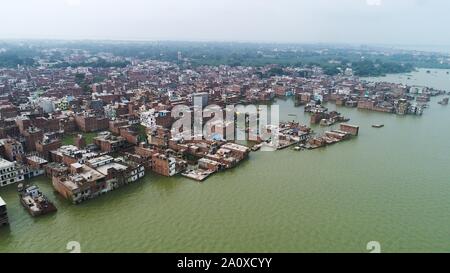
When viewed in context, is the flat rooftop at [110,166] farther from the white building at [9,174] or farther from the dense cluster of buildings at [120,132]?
the white building at [9,174]

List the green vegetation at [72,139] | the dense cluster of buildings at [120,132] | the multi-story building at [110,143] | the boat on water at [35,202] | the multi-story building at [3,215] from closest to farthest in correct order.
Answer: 1. the multi-story building at [3,215]
2. the boat on water at [35,202]
3. the dense cluster of buildings at [120,132]
4. the multi-story building at [110,143]
5. the green vegetation at [72,139]

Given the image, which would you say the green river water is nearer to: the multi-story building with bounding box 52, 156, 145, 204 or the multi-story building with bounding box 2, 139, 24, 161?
the multi-story building with bounding box 52, 156, 145, 204

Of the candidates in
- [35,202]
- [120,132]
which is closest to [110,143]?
[120,132]

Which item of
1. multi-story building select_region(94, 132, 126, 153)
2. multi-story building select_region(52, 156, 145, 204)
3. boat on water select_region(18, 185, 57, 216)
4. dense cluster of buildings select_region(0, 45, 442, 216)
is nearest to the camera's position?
boat on water select_region(18, 185, 57, 216)

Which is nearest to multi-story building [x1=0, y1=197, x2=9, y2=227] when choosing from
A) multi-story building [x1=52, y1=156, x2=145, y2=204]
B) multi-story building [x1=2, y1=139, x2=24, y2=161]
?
multi-story building [x1=52, y1=156, x2=145, y2=204]

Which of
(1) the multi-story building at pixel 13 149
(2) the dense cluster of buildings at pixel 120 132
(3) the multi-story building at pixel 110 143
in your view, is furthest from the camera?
(3) the multi-story building at pixel 110 143

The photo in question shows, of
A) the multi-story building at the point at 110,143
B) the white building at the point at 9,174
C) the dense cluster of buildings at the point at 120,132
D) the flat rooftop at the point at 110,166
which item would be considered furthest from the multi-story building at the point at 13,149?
the flat rooftop at the point at 110,166
